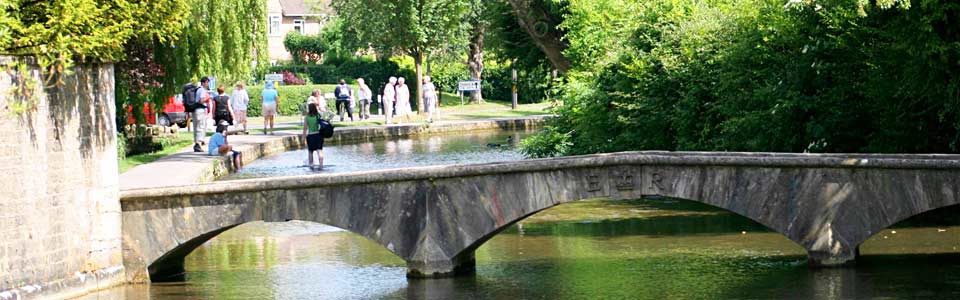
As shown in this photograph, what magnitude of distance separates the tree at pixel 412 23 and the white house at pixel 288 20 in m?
25.5

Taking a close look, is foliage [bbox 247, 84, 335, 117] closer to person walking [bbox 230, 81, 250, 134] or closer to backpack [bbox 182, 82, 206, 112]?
person walking [bbox 230, 81, 250, 134]

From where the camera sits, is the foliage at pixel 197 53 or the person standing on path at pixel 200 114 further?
the person standing on path at pixel 200 114

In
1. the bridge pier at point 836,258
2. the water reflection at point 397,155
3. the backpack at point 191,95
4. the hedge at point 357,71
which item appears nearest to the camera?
the bridge pier at point 836,258

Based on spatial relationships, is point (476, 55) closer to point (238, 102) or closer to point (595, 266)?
point (238, 102)

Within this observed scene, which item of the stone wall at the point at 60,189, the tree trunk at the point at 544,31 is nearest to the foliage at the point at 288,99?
the tree trunk at the point at 544,31

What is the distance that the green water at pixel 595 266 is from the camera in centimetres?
1662

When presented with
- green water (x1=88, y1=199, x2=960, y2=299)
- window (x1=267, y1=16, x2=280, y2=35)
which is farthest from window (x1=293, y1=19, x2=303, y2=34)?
green water (x1=88, y1=199, x2=960, y2=299)

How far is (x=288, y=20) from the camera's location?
271ft

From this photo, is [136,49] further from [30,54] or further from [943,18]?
[943,18]

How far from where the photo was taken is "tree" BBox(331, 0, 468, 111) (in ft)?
168

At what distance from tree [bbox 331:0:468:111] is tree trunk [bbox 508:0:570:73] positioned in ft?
40.8

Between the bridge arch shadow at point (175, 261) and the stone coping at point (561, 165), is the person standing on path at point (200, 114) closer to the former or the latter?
the bridge arch shadow at point (175, 261)

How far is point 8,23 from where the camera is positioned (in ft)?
52.1

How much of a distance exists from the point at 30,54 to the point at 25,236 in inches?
74.6
